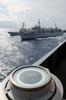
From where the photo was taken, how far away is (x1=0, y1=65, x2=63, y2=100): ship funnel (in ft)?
3.55

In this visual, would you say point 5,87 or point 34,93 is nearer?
point 34,93

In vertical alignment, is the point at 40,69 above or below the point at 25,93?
above

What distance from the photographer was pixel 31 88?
106 cm

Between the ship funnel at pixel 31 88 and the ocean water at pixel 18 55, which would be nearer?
the ship funnel at pixel 31 88

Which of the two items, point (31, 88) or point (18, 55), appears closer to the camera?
point (31, 88)

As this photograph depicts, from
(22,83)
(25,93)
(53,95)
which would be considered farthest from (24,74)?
(53,95)

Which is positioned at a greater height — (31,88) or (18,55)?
(31,88)

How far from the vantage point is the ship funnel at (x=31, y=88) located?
108cm

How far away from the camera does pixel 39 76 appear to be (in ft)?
4.27

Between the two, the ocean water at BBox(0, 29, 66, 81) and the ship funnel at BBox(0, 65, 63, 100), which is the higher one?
the ship funnel at BBox(0, 65, 63, 100)

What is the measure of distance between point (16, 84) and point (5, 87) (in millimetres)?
337

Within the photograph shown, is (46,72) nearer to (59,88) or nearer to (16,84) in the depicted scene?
(59,88)

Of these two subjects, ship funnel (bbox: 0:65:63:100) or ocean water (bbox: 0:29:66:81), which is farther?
ocean water (bbox: 0:29:66:81)

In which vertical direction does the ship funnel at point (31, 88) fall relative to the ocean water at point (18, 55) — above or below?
above
